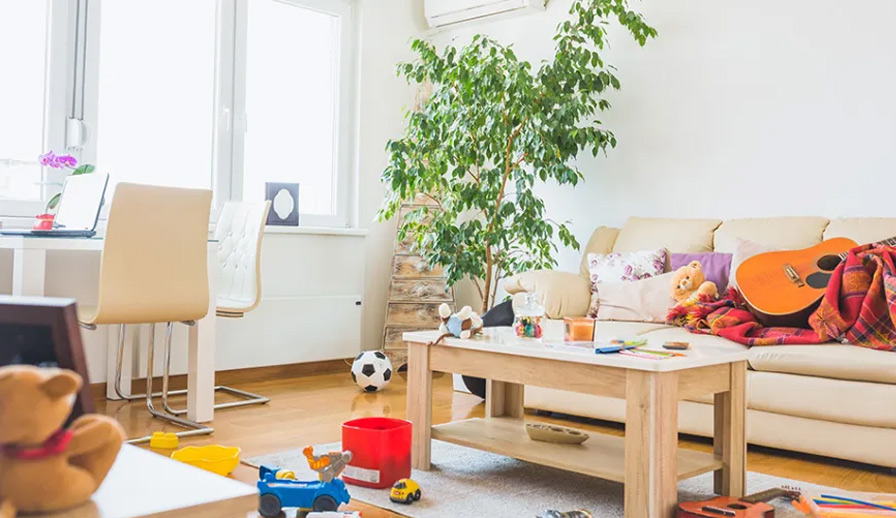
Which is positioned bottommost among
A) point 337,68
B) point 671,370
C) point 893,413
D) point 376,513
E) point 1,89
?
point 376,513

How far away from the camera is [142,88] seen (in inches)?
156

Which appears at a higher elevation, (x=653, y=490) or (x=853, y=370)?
(x=853, y=370)

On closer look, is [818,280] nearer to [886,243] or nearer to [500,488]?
[886,243]

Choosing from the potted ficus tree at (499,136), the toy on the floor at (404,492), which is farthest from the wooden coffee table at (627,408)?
the potted ficus tree at (499,136)

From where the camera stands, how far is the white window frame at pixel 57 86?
359 cm

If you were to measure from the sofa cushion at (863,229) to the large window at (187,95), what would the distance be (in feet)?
8.69

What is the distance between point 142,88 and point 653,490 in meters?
3.10

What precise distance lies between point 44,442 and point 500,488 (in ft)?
6.17

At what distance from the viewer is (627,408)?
202 centimetres

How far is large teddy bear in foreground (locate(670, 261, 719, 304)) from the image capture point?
11.2 ft

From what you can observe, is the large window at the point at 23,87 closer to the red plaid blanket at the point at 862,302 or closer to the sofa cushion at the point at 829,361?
the sofa cushion at the point at 829,361

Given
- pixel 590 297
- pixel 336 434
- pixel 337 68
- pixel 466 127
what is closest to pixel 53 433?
pixel 336 434

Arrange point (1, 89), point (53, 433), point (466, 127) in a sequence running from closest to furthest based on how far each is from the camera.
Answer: point (53, 433) → point (1, 89) → point (466, 127)

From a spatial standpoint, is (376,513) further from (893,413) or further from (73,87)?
(73,87)
